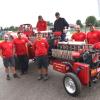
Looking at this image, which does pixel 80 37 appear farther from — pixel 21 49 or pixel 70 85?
pixel 70 85

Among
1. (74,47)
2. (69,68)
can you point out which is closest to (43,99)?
(69,68)

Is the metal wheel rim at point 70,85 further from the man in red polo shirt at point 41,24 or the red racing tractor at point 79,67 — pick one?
the man in red polo shirt at point 41,24

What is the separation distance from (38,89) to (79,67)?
1.69 metres

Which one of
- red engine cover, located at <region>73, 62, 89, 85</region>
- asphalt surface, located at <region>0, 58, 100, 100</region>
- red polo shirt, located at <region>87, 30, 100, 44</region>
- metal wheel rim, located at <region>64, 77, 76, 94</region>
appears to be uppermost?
red polo shirt, located at <region>87, 30, 100, 44</region>

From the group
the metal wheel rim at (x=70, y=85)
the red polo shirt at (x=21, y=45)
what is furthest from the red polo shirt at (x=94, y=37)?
the red polo shirt at (x=21, y=45)

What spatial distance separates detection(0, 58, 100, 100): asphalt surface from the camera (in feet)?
22.5

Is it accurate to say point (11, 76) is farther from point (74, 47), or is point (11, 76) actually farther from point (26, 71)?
point (74, 47)

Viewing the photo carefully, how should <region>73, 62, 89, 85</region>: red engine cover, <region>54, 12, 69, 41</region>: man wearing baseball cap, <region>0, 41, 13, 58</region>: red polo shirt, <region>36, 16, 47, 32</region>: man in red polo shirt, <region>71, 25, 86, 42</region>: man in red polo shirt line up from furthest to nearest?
1. <region>36, 16, 47, 32</region>: man in red polo shirt
2. <region>54, 12, 69, 41</region>: man wearing baseball cap
3. <region>0, 41, 13, 58</region>: red polo shirt
4. <region>71, 25, 86, 42</region>: man in red polo shirt
5. <region>73, 62, 89, 85</region>: red engine cover

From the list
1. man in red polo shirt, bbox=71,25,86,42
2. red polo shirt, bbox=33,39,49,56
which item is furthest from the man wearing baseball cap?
red polo shirt, bbox=33,39,49,56

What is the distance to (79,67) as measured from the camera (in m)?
6.73

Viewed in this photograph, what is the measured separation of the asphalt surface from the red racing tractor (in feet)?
0.91

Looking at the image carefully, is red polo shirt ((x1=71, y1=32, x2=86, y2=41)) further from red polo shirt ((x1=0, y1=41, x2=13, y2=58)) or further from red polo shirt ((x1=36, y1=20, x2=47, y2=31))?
red polo shirt ((x1=0, y1=41, x2=13, y2=58))

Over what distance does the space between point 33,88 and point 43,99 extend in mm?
1209

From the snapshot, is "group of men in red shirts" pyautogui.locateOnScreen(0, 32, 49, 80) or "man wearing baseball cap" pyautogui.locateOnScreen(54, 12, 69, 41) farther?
"man wearing baseball cap" pyautogui.locateOnScreen(54, 12, 69, 41)
